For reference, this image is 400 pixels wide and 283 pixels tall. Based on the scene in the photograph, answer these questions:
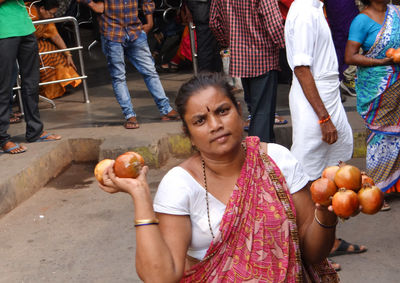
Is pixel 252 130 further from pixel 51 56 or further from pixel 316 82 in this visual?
pixel 51 56

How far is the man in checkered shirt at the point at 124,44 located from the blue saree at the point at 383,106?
2.43 metres

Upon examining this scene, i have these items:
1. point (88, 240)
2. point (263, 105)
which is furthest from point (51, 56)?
point (88, 240)

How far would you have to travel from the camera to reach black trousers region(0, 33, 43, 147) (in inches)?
206

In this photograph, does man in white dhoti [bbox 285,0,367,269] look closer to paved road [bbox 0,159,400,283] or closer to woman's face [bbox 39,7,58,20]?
paved road [bbox 0,159,400,283]

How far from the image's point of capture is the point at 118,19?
5.86m

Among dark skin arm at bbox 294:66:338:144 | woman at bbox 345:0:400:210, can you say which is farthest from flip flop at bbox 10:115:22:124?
dark skin arm at bbox 294:66:338:144

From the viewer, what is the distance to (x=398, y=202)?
4.47 meters

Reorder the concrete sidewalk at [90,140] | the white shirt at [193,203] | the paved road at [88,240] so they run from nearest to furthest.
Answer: the white shirt at [193,203] < the paved road at [88,240] < the concrete sidewalk at [90,140]

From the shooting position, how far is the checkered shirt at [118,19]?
584cm

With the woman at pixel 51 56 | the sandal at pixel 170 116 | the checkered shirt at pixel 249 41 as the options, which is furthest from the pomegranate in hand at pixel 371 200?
the woman at pixel 51 56

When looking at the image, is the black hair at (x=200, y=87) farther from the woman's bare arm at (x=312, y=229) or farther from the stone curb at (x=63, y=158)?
the stone curb at (x=63, y=158)

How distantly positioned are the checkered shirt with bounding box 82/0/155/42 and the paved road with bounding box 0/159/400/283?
162 centimetres

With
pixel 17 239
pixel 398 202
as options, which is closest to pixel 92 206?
pixel 17 239

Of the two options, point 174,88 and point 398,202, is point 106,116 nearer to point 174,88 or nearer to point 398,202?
point 174,88
